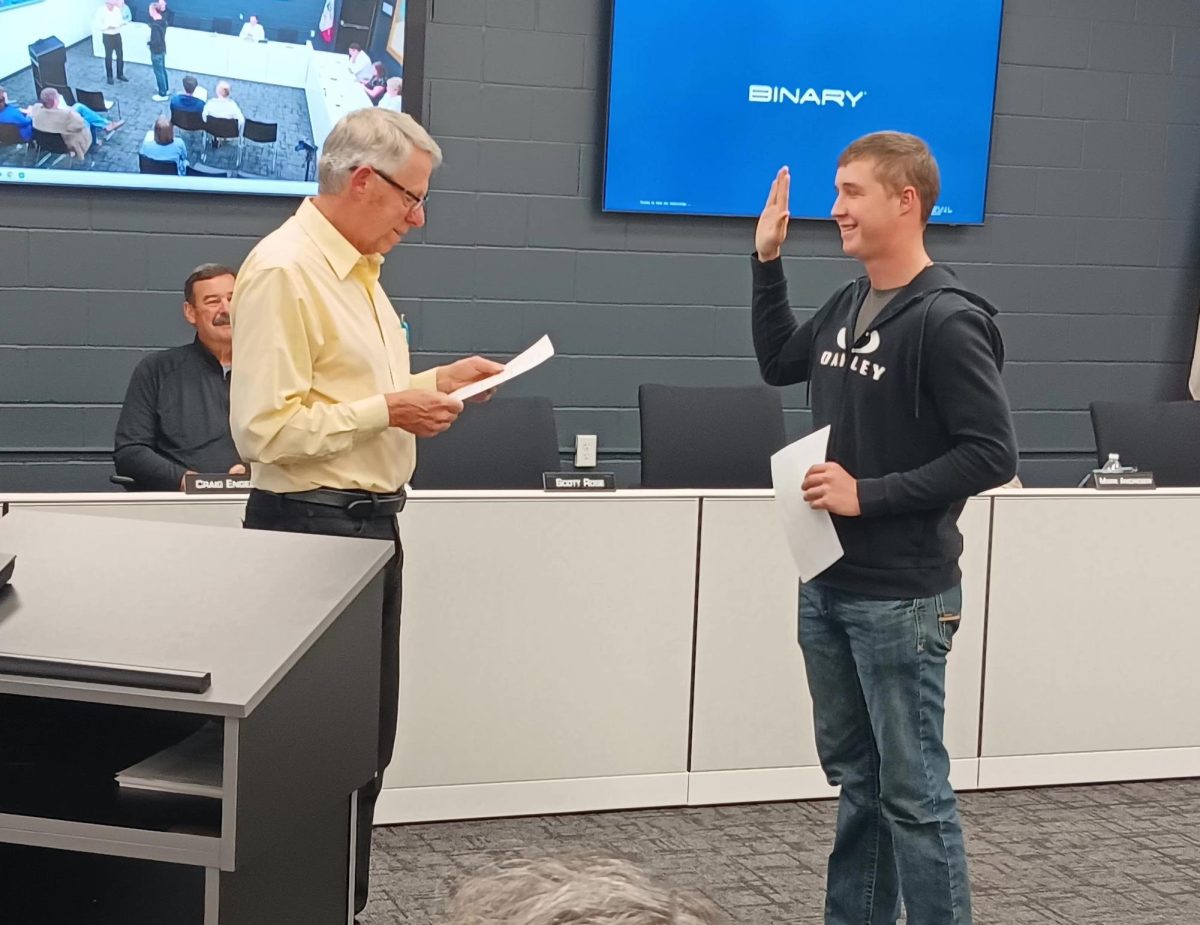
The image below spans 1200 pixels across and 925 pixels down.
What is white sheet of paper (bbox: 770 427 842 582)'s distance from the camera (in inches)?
92.1

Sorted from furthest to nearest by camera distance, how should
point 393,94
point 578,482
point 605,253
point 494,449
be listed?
point 605,253
point 393,94
point 494,449
point 578,482

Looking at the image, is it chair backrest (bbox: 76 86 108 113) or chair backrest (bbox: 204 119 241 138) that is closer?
chair backrest (bbox: 76 86 108 113)

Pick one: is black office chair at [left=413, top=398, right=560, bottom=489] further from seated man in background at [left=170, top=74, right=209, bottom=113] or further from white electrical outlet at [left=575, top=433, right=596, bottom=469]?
Answer: seated man in background at [left=170, top=74, right=209, bottom=113]

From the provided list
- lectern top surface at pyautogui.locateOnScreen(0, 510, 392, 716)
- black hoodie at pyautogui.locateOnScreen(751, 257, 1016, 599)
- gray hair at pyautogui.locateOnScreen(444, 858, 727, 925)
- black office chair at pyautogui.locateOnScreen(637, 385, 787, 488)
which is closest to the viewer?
gray hair at pyautogui.locateOnScreen(444, 858, 727, 925)

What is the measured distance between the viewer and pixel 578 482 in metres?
3.36

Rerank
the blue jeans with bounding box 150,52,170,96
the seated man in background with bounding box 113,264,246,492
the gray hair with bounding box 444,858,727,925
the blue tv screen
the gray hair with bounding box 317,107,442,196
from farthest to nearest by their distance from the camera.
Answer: the blue tv screen < the blue jeans with bounding box 150,52,170,96 < the seated man in background with bounding box 113,264,246,492 < the gray hair with bounding box 317,107,442,196 < the gray hair with bounding box 444,858,727,925

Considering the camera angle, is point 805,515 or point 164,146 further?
point 164,146

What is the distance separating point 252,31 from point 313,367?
2.40 metres

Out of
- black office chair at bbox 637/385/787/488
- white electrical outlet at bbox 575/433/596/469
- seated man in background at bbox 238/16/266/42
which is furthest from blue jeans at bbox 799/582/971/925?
seated man in background at bbox 238/16/266/42

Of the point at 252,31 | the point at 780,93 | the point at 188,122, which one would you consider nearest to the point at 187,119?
the point at 188,122

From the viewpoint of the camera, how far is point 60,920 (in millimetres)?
1654

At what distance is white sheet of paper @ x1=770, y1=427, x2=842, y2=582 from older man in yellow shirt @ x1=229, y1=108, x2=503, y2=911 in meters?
0.55

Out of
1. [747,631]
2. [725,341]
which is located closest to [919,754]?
[747,631]

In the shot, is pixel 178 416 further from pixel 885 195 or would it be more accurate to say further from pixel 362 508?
pixel 885 195
